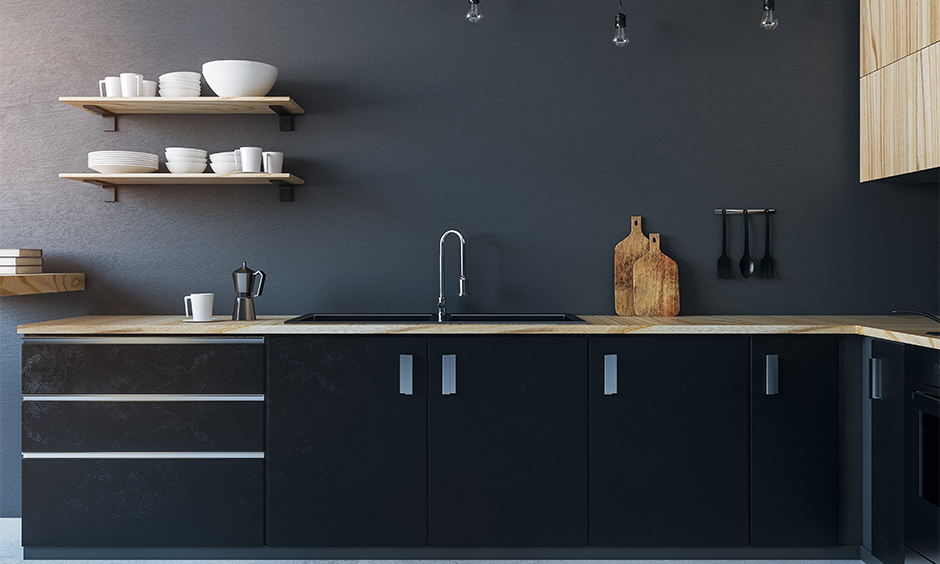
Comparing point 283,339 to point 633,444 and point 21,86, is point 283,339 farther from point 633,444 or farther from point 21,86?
point 21,86

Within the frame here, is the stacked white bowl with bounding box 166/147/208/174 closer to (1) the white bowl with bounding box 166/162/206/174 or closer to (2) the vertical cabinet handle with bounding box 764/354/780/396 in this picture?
(1) the white bowl with bounding box 166/162/206/174

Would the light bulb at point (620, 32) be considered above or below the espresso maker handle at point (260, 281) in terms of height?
above

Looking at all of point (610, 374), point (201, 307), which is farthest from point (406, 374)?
point (201, 307)

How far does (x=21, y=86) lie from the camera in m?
2.90

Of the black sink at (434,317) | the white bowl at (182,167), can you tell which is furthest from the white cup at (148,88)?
the black sink at (434,317)

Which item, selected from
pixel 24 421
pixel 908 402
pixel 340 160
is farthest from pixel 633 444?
pixel 24 421

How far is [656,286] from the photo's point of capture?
9.38ft

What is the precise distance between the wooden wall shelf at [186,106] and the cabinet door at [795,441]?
7.14 ft

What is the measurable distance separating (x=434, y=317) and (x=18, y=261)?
5.77 ft

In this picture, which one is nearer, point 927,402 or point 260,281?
point 927,402

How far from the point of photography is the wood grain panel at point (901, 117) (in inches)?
92.3

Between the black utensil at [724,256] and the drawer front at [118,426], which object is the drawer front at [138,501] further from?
the black utensil at [724,256]

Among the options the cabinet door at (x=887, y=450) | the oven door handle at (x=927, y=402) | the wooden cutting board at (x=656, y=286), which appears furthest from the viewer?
the wooden cutting board at (x=656, y=286)

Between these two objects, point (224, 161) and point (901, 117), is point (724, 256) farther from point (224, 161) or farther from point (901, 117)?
point (224, 161)
